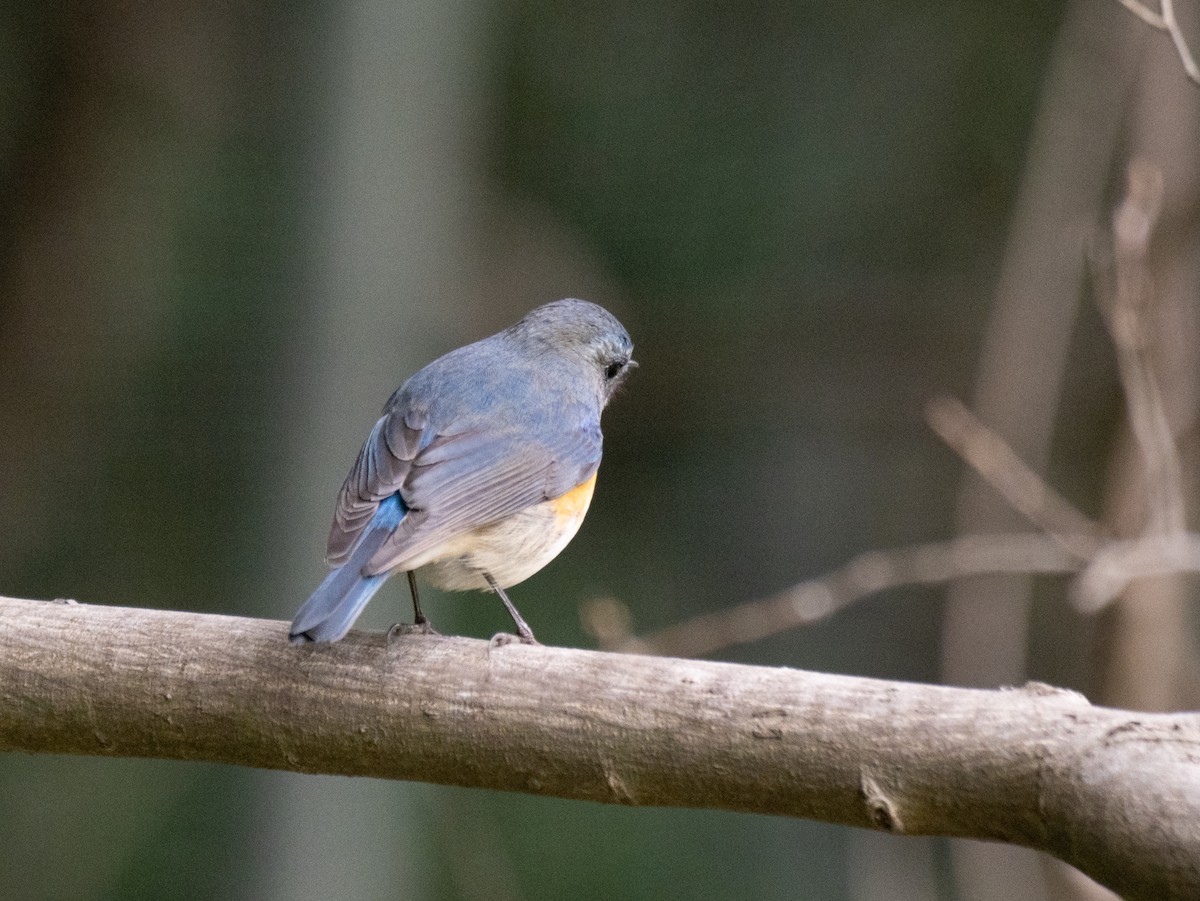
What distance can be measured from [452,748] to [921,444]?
10.2 feet

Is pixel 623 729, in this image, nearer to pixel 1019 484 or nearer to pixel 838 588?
pixel 1019 484

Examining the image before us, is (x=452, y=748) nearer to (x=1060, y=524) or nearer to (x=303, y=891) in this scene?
(x=303, y=891)

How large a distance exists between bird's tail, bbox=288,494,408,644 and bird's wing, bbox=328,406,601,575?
0.02 m

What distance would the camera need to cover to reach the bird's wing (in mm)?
2303

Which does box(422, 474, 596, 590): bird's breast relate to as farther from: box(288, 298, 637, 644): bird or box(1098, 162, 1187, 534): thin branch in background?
box(1098, 162, 1187, 534): thin branch in background

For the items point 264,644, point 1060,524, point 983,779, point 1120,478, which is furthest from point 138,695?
point 1120,478

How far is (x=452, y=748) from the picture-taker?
195cm

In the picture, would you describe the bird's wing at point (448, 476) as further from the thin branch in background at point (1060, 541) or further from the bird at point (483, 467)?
the thin branch in background at point (1060, 541)

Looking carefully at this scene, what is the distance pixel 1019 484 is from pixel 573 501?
4.89ft

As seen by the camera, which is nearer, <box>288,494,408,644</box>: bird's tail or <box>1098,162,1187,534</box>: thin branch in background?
<box>288,494,408,644</box>: bird's tail

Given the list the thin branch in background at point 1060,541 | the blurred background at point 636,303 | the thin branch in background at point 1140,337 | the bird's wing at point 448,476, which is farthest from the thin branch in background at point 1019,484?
the bird's wing at point 448,476

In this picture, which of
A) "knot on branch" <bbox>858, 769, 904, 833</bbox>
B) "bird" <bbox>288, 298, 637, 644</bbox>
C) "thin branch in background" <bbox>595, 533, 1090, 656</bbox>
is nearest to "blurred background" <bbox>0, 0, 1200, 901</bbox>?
"thin branch in background" <bbox>595, 533, 1090, 656</bbox>

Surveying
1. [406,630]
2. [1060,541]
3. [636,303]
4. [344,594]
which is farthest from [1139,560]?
[636,303]

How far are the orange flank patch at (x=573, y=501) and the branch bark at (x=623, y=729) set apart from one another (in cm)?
60
